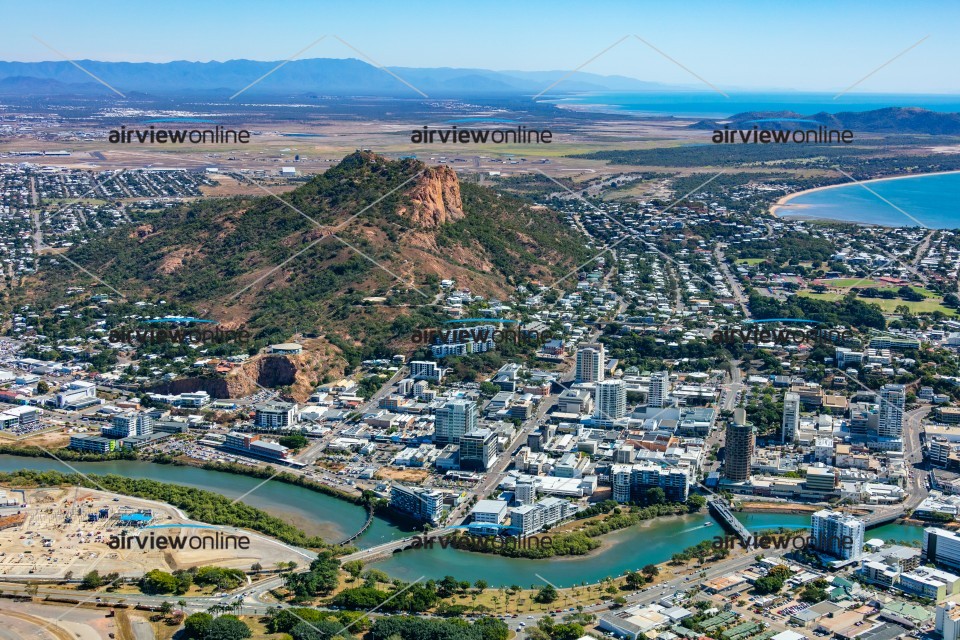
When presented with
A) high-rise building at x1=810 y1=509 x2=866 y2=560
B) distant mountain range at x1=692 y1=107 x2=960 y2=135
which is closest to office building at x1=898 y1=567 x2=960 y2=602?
high-rise building at x1=810 y1=509 x2=866 y2=560

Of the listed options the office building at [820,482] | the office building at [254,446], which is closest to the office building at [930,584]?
the office building at [820,482]

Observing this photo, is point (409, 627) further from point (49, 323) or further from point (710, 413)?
point (49, 323)

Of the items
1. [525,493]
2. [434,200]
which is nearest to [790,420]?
[525,493]

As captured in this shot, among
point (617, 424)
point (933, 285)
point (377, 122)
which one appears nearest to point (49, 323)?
point (617, 424)

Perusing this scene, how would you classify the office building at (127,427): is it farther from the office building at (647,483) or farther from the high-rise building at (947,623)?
the high-rise building at (947,623)

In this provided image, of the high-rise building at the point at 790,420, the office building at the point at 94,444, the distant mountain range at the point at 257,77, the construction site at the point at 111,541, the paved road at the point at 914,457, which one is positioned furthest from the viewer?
the distant mountain range at the point at 257,77

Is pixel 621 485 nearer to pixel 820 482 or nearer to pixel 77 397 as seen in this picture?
pixel 820 482
